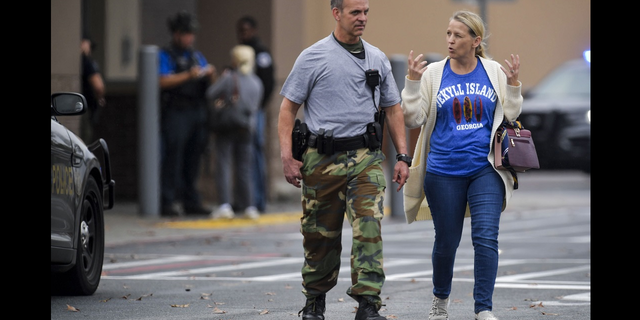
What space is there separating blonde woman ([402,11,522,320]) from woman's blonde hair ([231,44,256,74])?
8034mm

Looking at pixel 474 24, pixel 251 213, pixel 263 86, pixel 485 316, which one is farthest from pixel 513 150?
pixel 263 86

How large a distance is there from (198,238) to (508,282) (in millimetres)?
4725

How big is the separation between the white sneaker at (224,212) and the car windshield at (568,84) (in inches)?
325

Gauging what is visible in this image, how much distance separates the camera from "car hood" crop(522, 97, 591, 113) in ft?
68.2

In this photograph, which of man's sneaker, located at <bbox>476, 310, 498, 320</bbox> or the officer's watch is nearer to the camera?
man's sneaker, located at <bbox>476, 310, 498, 320</bbox>

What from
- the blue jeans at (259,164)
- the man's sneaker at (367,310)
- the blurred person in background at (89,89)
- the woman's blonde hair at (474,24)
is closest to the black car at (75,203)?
the man's sneaker at (367,310)

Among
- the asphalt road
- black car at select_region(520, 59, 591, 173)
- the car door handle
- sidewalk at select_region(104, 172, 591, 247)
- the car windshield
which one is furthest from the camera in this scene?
the car windshield

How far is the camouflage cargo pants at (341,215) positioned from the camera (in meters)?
6.86

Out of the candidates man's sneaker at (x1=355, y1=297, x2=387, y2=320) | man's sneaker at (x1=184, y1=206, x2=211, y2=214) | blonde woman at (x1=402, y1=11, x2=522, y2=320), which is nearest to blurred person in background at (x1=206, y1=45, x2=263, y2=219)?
man's sneaker at (x1=184, y1=206, x2=211, y2=214)

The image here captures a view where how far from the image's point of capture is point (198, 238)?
13430mm

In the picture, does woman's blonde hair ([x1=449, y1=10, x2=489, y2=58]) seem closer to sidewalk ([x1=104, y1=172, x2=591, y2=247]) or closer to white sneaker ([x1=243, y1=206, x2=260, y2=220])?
sidewalk ([x1=104, y1=172, x2=591, y2=247])

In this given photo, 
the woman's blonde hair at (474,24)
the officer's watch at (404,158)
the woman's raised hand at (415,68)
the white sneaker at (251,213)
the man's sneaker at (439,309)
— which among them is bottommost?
the man's sneaker at (439,309)

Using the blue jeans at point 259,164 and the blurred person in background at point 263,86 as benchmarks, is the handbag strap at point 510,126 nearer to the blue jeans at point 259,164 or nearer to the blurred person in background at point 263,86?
the blue jeans at point 259,164
